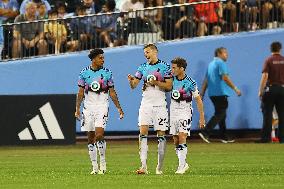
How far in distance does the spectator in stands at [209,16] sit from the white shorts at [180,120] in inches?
473

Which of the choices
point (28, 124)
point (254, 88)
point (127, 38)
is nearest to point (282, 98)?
point (254, 88)

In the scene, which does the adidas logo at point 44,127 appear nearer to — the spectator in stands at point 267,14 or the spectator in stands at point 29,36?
the spectator in stands at point 29,36

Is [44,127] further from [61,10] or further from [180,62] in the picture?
[180,62]

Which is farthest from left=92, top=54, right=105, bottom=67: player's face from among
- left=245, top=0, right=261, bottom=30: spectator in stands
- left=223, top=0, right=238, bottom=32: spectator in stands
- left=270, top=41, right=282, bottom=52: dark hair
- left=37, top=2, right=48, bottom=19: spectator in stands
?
left=245, top=0, right=261, bottom=30: spectator in stands

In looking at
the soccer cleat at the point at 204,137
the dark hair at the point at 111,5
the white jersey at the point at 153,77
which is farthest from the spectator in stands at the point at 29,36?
the white jersey at the point at 153,77

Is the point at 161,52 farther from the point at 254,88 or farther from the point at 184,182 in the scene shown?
the point at 184,182

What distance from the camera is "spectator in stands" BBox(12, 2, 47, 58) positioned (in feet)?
99.2

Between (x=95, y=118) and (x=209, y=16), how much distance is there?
40.7ft

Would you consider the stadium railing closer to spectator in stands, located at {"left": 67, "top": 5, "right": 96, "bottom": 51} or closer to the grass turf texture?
spectator in stands, located at {"left": 67, "top": 5, "right": 96, "bottom": 51}

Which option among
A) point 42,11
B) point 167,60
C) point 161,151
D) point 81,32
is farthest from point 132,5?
point 161,151

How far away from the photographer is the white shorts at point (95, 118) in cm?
1902

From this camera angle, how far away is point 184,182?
1631cm

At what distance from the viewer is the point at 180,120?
61.8ft

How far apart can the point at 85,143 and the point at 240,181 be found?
14472mm
